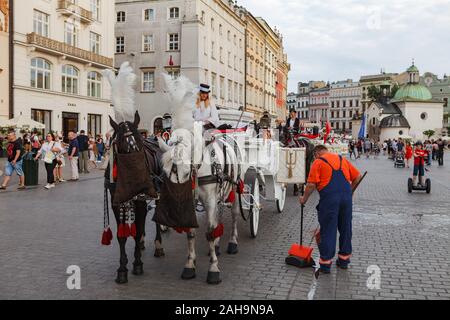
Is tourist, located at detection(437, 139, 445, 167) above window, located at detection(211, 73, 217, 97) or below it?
below

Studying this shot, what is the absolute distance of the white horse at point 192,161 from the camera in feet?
18.3

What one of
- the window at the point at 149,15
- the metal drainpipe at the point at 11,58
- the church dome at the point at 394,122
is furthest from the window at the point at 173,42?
the church dome at the point at 394,122

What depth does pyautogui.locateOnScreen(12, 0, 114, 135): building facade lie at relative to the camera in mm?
31859

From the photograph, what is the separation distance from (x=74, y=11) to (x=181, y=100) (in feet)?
111

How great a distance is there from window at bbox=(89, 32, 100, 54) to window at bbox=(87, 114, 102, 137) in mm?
5525

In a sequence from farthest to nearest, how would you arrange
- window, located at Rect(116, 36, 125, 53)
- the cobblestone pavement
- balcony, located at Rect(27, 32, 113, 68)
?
window, located at Rect(116, 36, 125, 53) → balcony, located at Rect(27, 32, 113, 68) → the cobblestone pavement

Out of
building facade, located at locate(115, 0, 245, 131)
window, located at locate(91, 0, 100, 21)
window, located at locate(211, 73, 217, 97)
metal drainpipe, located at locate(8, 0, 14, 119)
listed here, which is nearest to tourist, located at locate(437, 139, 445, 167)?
building facade, located at locate(115, 0, 245, 131)

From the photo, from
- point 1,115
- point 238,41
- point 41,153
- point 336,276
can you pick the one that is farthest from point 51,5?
point 336,276

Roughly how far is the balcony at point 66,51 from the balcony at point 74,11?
241 cm

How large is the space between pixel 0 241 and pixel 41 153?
379 inches

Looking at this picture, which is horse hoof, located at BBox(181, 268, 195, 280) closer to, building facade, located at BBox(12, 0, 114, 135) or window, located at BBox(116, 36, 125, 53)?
building facade, located at BBox(12, 0, 114, 135)

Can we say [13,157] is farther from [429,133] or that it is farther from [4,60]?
[429,133]

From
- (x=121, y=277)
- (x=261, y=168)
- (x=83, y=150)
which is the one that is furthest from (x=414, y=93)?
(x=121, y=277)

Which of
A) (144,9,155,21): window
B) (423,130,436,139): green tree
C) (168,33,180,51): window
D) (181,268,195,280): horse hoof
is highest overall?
(144,9,155,21): window
